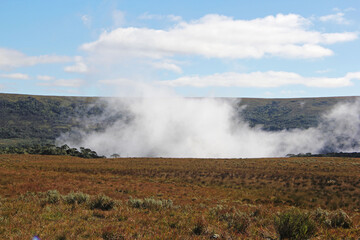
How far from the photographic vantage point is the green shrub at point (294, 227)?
7691mm

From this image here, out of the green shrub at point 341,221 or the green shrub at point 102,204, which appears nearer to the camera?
the green shrub at point 341,221

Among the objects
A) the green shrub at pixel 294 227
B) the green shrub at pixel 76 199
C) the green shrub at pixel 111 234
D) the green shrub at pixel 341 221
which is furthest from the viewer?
the green shrub at pixel 76 199

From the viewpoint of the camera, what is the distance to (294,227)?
7758 mm

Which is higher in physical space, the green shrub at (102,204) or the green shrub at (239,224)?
the green shrub at (239,224)

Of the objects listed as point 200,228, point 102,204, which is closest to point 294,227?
point 200,228

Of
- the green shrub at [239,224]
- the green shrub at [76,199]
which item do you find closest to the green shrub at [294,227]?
the green shrub at [239,224]

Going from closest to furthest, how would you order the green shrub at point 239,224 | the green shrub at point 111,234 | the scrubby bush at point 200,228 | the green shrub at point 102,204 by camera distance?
the green shrub at point 111,234
the scrubby bush at point 200,228
the green shrub at point 239,224
the green shrub at point 102,204

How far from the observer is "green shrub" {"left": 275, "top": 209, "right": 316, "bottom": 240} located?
25.2ft

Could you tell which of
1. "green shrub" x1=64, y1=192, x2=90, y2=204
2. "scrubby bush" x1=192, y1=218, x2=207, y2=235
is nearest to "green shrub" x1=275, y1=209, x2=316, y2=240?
"scrubby bush" x1=192, y1=218, x2=207, y2=235

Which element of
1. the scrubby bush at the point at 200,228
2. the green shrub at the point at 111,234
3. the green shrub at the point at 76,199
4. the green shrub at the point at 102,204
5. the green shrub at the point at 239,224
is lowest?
the green shrub at the point at 76,199

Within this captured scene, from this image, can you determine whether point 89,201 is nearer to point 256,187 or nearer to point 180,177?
point 256,187

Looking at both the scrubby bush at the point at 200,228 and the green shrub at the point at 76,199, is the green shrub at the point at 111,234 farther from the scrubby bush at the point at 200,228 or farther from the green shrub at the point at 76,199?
the green shrub at the point at 76,199

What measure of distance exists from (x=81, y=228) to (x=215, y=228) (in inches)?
156

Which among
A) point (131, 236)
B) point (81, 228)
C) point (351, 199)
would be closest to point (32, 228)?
point (81, 228)
